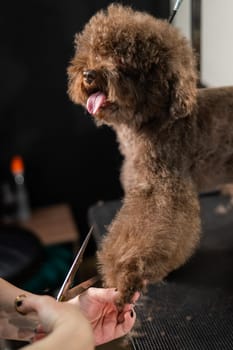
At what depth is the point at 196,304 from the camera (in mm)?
862

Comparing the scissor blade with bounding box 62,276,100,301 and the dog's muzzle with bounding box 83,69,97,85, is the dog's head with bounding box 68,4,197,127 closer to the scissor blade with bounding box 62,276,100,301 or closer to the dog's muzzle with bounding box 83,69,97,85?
the dog's muzzle with bounding box 83,69,97,85

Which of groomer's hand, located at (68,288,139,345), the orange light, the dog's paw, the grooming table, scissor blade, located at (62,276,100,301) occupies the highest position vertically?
the dog's paw

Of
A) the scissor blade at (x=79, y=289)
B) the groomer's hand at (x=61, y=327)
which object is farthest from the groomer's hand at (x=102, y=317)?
the groomer's hand at (x=61, y=327)

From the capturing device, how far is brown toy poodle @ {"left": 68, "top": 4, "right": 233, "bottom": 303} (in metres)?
0.70

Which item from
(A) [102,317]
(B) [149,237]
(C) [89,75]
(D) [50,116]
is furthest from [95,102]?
(D) [50,116]

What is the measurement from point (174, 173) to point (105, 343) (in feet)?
0.99

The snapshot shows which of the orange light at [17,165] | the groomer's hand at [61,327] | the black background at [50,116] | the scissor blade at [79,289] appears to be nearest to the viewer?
the groomer's hand at [61,327]

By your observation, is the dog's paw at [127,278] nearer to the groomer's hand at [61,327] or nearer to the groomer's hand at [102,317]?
the groomer's hand at [102,317]

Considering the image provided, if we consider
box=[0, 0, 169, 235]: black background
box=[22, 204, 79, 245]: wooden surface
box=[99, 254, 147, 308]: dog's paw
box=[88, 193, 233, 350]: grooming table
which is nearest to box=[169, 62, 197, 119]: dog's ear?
box=[99, 254, 147, 308]: dog's paw

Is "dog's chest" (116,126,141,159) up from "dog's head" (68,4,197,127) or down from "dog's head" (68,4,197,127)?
down

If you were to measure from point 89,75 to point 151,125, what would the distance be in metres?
0.13

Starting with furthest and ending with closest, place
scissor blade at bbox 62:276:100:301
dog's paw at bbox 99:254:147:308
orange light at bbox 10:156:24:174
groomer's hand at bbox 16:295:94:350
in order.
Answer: orange light at bbox 10:156:24:174, scissor blade at bbox 62:276:100:301, dog's paw at bbox 99:254:147:308, groomer's hand at bbox 16:295:94:350

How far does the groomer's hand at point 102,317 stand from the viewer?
0.73 meters

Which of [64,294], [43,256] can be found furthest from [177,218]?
[43,256]
